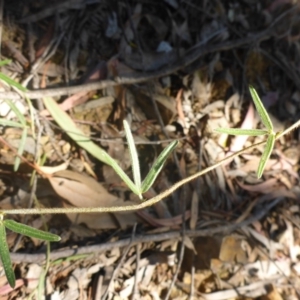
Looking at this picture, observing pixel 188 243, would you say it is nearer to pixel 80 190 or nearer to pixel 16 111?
pixel 80 190

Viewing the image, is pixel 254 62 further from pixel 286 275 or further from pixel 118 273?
pixel 118 273

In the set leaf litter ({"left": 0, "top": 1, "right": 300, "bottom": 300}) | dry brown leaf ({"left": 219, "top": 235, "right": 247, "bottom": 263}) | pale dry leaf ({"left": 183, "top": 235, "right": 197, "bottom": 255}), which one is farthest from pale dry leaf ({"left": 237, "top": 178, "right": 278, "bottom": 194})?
pale dry leaf ({"left": 183, "top": 235, "right": 197, "bottom": 255})

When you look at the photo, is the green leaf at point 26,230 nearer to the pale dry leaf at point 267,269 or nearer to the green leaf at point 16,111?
the green leaf at point 16,111

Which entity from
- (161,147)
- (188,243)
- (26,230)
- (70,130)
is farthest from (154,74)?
(26,230)

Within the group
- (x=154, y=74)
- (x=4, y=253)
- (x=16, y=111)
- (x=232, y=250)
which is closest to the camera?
(x=4, y=253)

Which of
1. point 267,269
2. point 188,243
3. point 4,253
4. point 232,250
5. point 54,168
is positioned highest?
point 4,253

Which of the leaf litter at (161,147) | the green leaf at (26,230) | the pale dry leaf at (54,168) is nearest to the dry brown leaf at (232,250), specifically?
the leaf litter at (161,147)

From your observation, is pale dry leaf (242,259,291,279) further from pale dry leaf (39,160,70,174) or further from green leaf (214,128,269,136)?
green leaf (214,128,269,136)

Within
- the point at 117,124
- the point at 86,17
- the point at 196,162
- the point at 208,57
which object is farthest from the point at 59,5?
the point at 196,162

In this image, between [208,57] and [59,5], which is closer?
[59,5]
